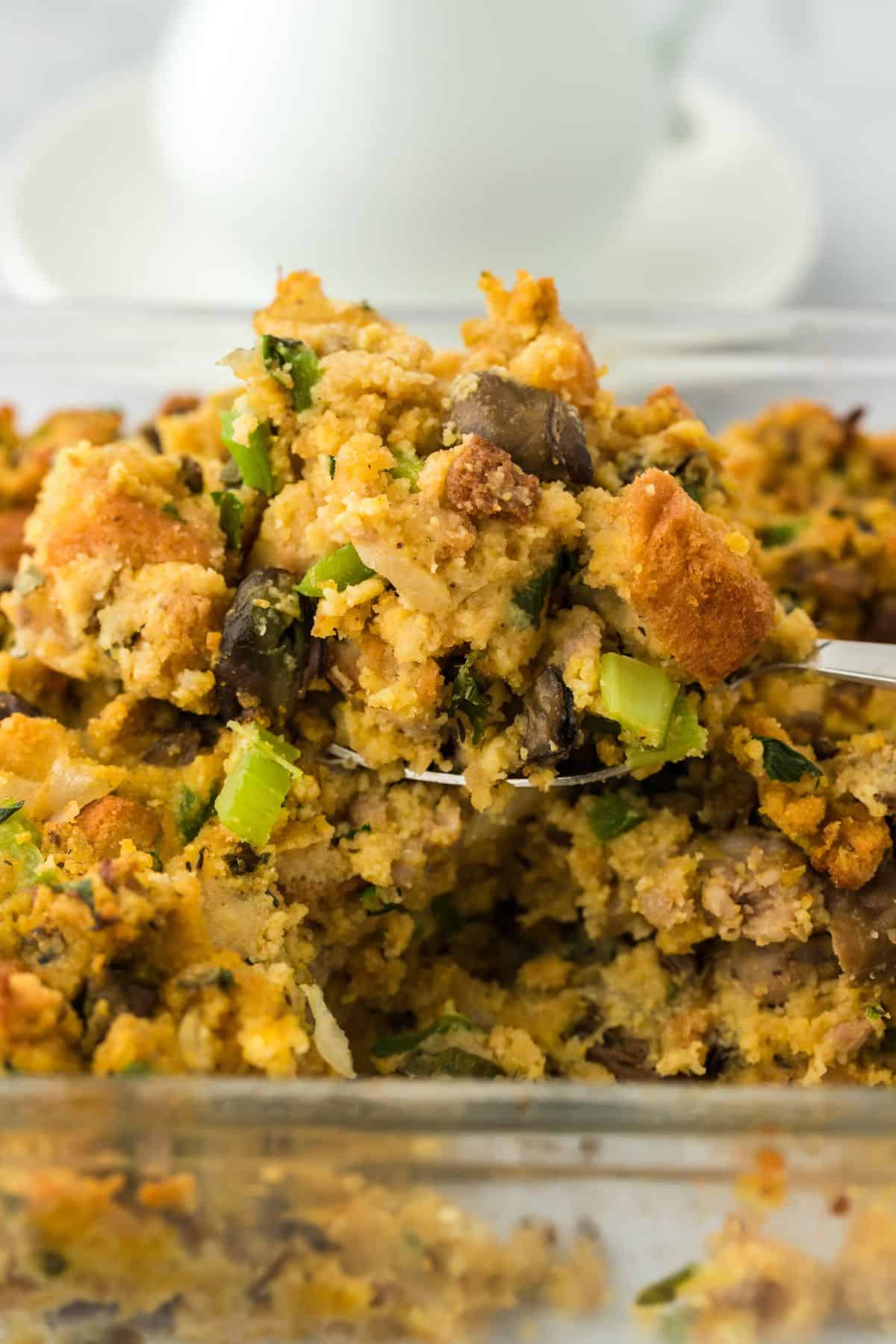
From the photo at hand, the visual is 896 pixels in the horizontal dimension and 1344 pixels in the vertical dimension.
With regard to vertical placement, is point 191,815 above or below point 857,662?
below

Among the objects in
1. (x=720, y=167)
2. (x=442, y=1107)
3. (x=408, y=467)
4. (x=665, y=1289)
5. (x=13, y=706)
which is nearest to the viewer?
(x=442, y=1107)

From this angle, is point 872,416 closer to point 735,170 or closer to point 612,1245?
point 735,170

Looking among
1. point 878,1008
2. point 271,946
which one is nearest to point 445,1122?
point 271,946

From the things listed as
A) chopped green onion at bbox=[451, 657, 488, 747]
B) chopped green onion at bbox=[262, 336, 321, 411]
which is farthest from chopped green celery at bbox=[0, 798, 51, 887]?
chopped green onion at bbox=[262, 336, 321, 411]

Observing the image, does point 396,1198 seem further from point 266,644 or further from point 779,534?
point 779,534

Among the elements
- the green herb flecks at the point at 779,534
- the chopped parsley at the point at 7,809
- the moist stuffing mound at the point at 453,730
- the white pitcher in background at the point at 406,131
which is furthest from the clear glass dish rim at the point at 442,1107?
the white pitcher in background at the point at 406,131

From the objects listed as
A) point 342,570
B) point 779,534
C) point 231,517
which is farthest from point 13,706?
point 779,534
